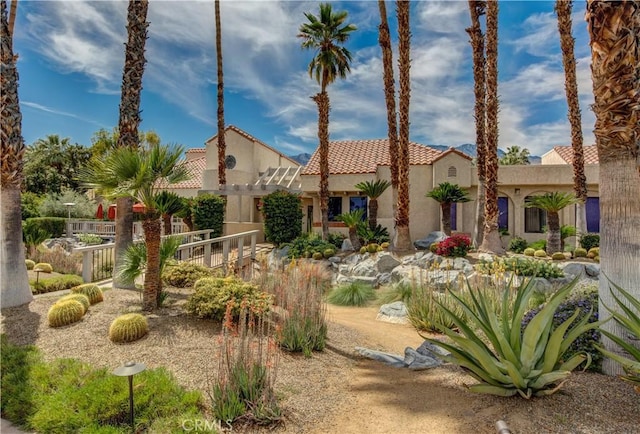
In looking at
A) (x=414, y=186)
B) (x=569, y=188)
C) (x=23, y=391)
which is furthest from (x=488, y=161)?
(x=23, y=391)

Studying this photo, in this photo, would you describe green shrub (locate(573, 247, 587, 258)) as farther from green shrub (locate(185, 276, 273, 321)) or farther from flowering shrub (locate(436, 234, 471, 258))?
green shrub (locate(185, 276, 273, 321))

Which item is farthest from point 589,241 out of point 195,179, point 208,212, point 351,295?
point 195,179

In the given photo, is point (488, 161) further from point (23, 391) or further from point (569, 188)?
point (23, 391)

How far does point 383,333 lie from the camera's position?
9.07m

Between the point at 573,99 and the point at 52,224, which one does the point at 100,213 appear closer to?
the point at 52,224

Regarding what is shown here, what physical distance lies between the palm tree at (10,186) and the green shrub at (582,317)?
10.2m

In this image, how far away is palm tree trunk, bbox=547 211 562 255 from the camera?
613 inches

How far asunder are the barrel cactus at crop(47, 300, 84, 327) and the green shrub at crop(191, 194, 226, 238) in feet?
47.2

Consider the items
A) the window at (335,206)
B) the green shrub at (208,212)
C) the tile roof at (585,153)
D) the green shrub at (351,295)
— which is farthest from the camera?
the window at (335,206)

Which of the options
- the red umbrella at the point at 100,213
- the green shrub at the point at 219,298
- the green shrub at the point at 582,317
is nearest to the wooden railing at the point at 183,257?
the green shrub at the point at 219,298

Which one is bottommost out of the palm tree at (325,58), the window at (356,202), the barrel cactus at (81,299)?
the barrel cactus at (81,299)

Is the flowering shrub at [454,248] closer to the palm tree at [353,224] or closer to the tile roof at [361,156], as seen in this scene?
the palm tree at [353,224]

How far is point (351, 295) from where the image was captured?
1290cm
